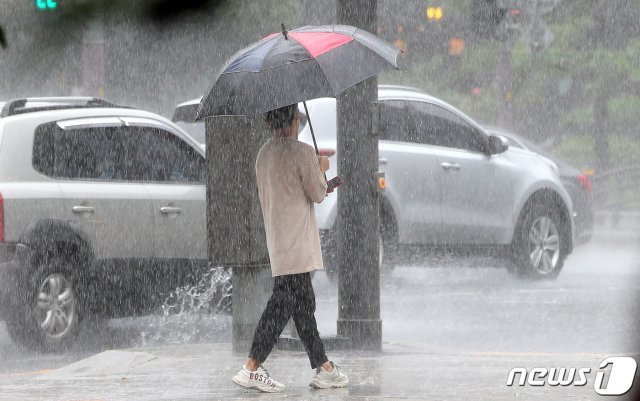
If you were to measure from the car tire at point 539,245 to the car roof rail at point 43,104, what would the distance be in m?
5.04

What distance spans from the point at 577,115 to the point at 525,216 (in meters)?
20.4

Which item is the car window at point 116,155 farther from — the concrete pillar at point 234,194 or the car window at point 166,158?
the concrete pillar at point 234,194

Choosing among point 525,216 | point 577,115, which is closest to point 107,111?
point 525,216

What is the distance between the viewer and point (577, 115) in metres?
35.6

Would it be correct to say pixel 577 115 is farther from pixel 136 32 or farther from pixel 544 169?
pixel 544 169

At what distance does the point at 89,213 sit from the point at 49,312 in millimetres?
809

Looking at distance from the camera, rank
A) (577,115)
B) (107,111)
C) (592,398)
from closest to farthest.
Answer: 1. (592,398)
2. (107,111)
3. (577,115)

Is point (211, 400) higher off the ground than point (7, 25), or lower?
lower

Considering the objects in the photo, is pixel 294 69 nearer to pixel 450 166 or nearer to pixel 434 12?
pixel 450 166

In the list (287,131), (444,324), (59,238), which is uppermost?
(287,131)

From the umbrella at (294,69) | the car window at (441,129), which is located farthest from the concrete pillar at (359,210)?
the car window at (441,129)

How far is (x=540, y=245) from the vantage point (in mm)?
15844

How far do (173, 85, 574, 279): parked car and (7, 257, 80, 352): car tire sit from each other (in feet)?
9.59

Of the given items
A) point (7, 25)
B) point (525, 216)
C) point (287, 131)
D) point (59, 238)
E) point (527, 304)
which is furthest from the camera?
point (7, 25)
